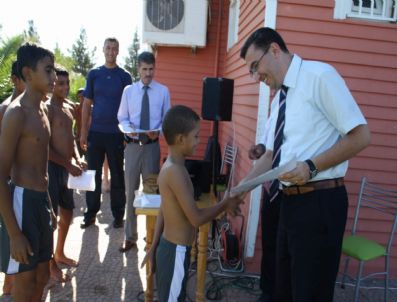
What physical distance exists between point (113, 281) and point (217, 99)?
2107mm

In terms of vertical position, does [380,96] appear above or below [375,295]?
above

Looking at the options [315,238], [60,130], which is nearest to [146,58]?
[60,130]

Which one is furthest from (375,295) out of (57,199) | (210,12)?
(210,12)

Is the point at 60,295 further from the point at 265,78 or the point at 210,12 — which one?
the point at 210,12

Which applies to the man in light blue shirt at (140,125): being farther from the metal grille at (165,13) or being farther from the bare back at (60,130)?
the metal grille at (165,13)

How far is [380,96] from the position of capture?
355 cm

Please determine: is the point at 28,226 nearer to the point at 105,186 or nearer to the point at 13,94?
the point at 13,94

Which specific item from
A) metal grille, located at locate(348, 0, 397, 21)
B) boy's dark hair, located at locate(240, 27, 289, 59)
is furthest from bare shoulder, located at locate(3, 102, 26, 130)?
metal grille, located at locate(348, 0, 397, 21)

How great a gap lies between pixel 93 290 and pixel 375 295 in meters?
2.66

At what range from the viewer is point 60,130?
131 inches

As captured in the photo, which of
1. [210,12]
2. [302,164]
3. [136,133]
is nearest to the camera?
[302,164]

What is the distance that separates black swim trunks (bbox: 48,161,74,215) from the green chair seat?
8.16 feet

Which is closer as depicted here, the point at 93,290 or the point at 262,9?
the point at 93,290

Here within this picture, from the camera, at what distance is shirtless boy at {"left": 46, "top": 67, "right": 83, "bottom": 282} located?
10.7ft
